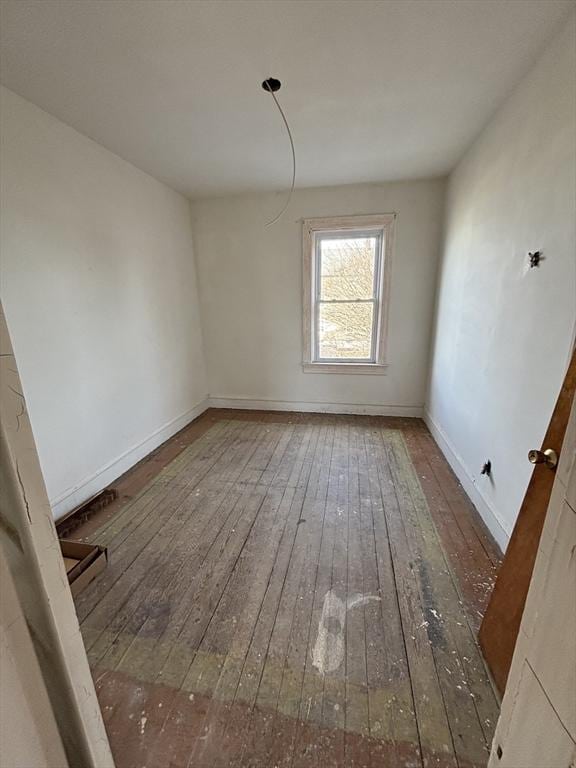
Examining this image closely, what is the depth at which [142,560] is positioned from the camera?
1682 millimetres

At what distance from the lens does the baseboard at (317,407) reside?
3.66 meters

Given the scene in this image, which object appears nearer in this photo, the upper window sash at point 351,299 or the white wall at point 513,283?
the white wall at point 513,283

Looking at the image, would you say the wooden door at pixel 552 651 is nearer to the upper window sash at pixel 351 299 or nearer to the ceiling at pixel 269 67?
the ceiling at pixel 269 67

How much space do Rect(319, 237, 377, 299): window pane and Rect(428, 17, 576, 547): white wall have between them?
0.95 m

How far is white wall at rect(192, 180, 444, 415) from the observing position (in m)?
3.17

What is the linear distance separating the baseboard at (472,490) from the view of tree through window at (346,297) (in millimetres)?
1242

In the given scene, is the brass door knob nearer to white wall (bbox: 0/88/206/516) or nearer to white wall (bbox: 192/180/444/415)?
white wall (bbox: 0/88/206/516)

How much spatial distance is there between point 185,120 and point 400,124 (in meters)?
1.44

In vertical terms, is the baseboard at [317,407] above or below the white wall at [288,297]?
below

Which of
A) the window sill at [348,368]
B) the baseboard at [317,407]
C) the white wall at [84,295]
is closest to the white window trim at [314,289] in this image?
the window sill at [348,368]

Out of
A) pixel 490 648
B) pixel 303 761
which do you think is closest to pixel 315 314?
pixel 490 648

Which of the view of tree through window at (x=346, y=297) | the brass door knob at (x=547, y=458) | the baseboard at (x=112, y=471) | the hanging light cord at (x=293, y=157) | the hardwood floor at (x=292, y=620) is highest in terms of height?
the hanging light cord at (x=293, y=157)

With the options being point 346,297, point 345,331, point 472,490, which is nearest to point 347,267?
point 346,297

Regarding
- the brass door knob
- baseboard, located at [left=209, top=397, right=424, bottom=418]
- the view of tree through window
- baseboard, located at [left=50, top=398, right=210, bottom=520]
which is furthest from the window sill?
the brass door knob
